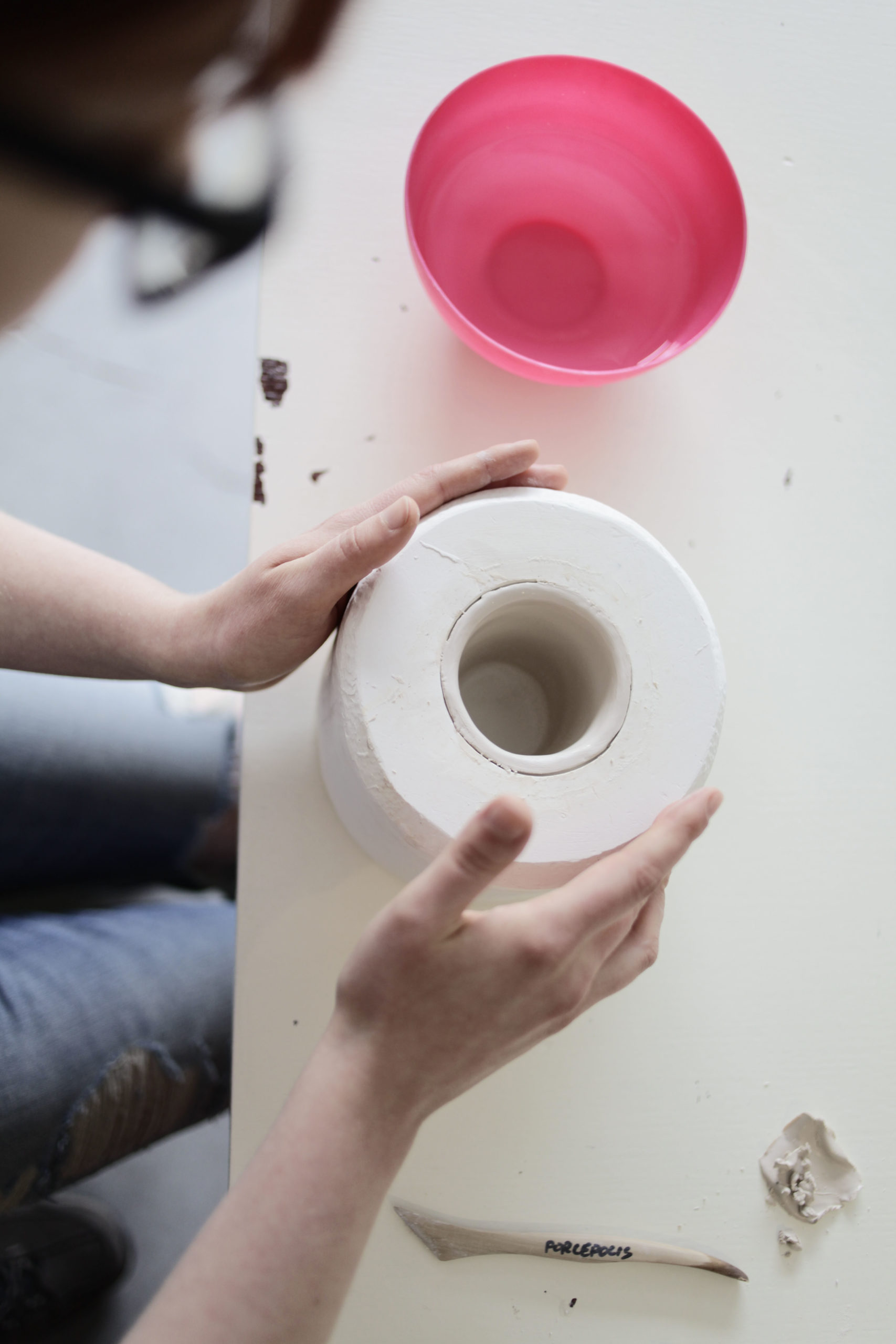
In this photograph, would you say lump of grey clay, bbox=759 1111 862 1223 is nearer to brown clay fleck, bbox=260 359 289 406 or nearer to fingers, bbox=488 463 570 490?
fingers, bbox=488 463 570 490

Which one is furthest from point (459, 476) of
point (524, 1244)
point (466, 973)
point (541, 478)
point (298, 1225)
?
point (524, 1244)

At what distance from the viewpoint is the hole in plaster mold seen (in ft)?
1.42

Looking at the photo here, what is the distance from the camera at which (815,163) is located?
2.25 ft

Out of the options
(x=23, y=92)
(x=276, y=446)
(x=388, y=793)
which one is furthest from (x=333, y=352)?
(x=23, y=92)

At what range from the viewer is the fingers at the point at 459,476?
47 centimetres

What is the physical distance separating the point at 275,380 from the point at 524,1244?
0.62 m

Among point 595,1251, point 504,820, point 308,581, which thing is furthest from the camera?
point 595,1251

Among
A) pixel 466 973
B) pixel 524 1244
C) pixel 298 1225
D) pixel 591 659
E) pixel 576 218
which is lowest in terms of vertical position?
pixel 524 1244

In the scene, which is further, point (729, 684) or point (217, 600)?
point (729, 684)

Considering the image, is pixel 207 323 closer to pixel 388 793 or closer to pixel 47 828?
pixel 47 828

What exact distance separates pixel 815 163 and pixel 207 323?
821mm

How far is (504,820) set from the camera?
333mm

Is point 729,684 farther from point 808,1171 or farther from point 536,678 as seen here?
point 808,1171

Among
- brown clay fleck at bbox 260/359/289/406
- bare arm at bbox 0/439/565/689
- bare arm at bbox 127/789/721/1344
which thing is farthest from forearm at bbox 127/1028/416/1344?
brown clay fleck at bbox 260/359/289/406
